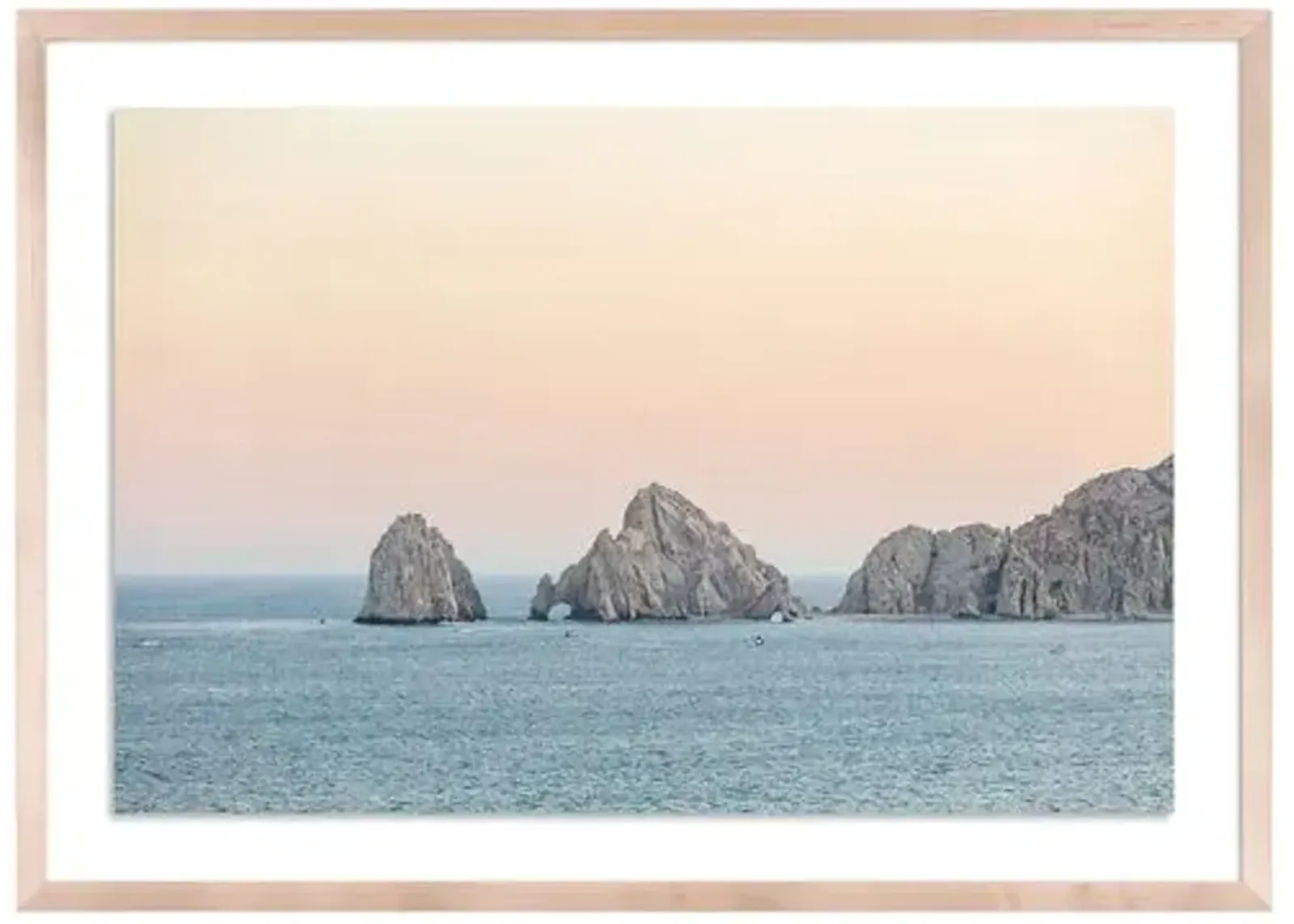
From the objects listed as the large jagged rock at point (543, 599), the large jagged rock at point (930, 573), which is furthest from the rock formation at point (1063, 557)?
the large jagged rock at point (543, 599)

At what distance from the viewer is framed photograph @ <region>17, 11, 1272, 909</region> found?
80.3 inches

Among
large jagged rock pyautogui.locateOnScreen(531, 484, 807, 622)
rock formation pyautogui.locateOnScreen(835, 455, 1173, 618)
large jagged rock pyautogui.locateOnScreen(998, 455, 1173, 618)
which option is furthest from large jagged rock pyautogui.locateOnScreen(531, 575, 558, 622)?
large jagged rock pyautogui.locateOnScreen(998, 455, 1173, 618)

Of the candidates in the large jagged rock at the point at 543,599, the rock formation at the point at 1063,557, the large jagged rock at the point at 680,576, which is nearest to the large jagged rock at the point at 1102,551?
the rock formation at the point at 1063,557

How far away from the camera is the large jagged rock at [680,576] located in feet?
6.69

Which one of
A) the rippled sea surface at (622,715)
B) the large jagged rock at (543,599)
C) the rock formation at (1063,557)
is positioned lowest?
the rippled sea surface at (622,715)

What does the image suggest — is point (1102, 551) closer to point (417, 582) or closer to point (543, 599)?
point (543, 599)

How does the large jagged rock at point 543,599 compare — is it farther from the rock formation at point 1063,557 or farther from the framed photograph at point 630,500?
the rock formation at point 1063,557

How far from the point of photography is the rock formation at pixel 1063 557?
204 cm

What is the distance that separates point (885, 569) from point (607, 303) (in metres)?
0.35

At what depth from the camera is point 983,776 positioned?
80.7 inches

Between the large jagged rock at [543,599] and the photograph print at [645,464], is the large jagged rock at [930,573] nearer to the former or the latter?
the photograph print at [645,464]

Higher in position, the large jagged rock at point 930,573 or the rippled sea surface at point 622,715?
the large jagged rock at point 930,573

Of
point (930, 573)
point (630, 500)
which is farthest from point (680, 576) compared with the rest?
point (930, 573)

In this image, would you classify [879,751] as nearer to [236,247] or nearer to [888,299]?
[888,299]
